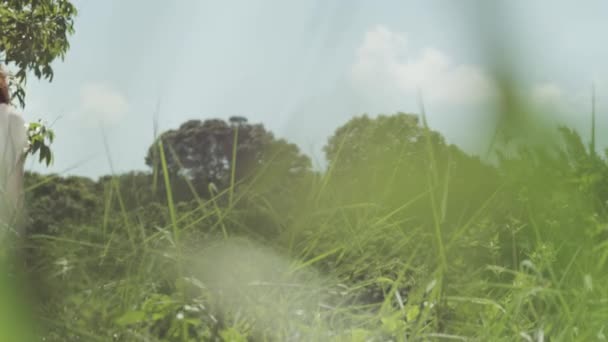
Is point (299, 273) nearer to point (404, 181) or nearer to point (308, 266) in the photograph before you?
point (308, 266)

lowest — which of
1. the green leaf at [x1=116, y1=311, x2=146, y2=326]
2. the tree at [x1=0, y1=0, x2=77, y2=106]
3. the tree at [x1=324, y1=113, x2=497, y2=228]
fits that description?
the green leaf at [x1=116, y1=311, x2=146, y2=326]

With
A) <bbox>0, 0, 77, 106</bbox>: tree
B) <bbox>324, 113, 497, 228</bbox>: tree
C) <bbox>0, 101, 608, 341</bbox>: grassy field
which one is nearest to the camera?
<bbox>0, 101, 608, 341</bbox>: grassy field

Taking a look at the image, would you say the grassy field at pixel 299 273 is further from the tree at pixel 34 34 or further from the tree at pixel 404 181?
the tree at pixel 34 34

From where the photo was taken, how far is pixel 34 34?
7.51 m

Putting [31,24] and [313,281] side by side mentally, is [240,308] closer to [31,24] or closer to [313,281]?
[313,281]

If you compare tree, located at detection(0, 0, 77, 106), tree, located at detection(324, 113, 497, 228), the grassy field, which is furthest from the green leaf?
tree, located at detection(0, 0, 77, 106)

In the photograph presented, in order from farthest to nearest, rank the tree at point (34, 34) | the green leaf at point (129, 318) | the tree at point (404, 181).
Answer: the tree at point (34, 34) → the tree at point (404, 181) → the green leaf at point (129, 318)

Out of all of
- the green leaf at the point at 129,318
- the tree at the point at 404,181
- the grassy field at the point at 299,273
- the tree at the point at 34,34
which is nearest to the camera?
the green leaf at the point at 129,318

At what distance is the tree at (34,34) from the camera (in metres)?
7.35

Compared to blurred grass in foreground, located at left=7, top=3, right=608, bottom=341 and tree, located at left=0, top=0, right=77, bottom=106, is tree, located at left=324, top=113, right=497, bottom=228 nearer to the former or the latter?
blurred grass in foreground, located at left=7, top=3, right=608, bottom=341

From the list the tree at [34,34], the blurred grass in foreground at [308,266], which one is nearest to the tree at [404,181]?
the blurred grass in foreground at [308,266]

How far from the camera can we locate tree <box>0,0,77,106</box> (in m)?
7.35

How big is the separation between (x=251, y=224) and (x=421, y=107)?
43 centimetres

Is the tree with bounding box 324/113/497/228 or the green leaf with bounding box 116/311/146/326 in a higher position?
the tree with bounding box 324/113/497/228
